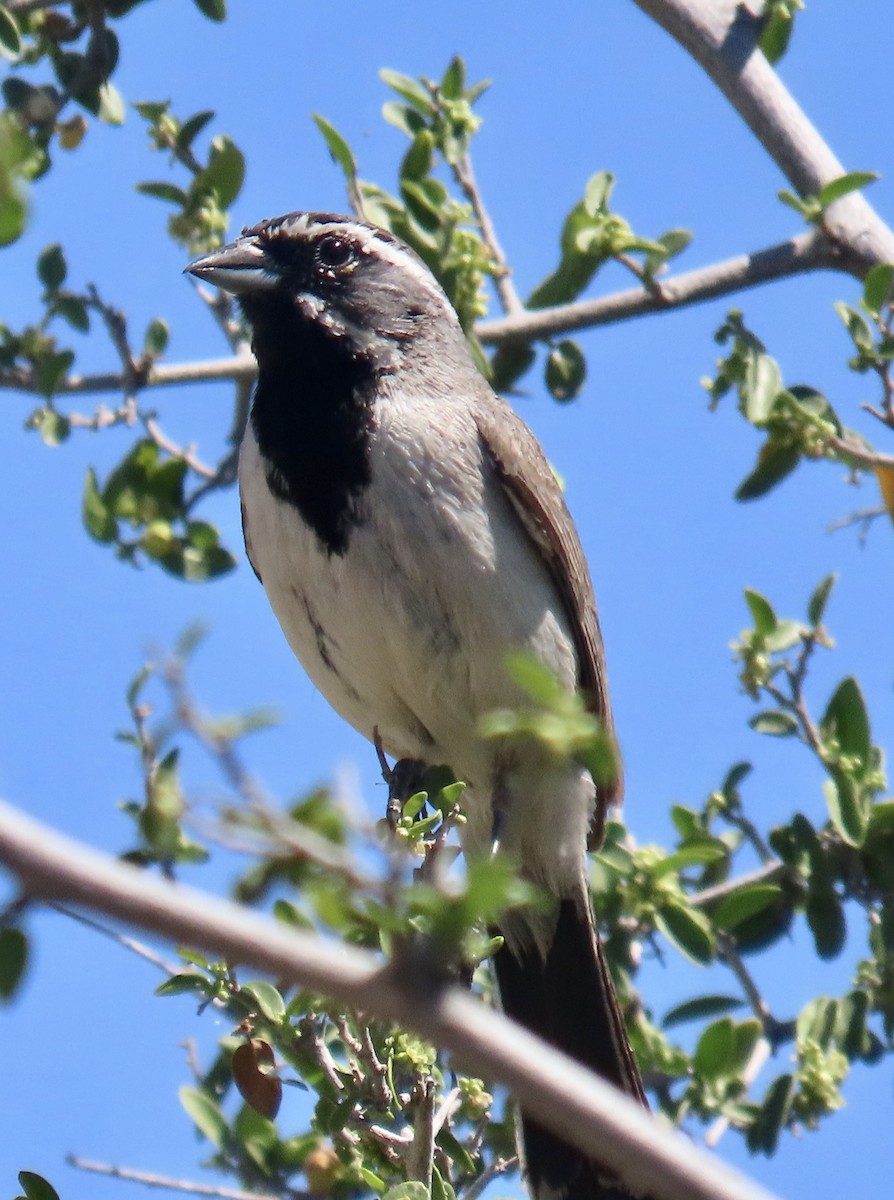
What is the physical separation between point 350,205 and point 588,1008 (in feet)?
8.96

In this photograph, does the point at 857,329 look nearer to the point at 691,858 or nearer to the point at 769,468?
the point at 769,468

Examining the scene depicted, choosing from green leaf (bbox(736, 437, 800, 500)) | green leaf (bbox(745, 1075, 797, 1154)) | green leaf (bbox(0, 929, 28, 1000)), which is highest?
green leaf (bbox(736, 437, 800, 500))

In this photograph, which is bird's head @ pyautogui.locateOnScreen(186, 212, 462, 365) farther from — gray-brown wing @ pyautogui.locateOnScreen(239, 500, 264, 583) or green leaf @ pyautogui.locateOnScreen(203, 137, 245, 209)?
gray-brown wing @ pyautogui.locateOnScreen(239, 500, 264, 583)

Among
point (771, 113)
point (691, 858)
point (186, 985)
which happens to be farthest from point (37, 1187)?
point (771, 113)

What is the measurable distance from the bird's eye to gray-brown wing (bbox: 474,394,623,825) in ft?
2.39

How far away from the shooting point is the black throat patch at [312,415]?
4652 millimetres

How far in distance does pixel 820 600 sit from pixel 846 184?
118cm

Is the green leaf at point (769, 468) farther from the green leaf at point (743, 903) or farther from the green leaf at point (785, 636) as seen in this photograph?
the green leaf at point (743, 903)

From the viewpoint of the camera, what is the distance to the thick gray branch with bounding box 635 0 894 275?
4754mm

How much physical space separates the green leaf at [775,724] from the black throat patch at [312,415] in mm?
1296

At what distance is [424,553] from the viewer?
458cm

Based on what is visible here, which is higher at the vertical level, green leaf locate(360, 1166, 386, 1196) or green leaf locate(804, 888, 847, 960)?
green leaf locate(804, 888, 847, 960)

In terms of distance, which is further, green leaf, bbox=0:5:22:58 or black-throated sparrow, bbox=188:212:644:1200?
green leaf, bbox=0:5:22:58

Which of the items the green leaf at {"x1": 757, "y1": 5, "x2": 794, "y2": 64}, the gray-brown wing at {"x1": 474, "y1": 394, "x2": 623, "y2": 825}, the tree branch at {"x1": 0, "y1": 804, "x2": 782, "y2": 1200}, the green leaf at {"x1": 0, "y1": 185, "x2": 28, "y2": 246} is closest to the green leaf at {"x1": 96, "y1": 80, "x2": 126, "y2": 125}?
the gray-brown wing at {"x1": 474, "y1": 394, "x2": 623, "y2": 825}
